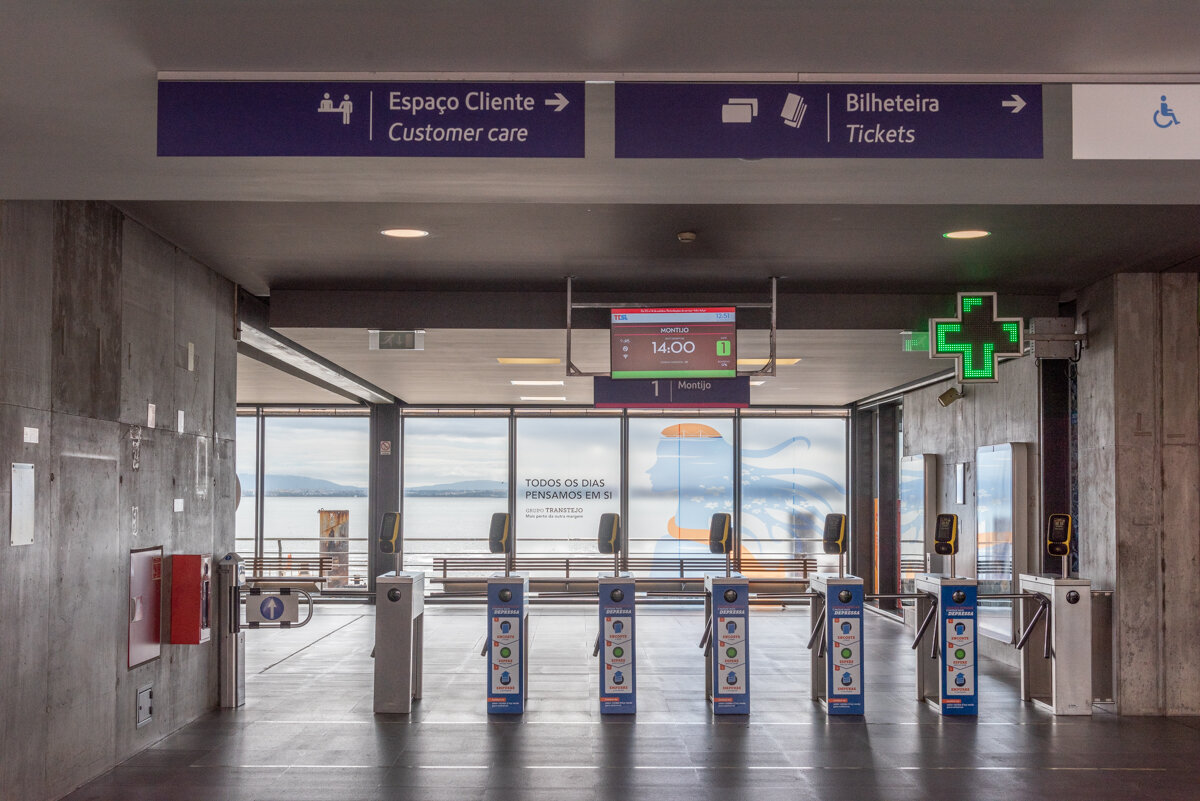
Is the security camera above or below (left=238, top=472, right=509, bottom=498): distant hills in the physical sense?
above

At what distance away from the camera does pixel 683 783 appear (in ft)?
16.7

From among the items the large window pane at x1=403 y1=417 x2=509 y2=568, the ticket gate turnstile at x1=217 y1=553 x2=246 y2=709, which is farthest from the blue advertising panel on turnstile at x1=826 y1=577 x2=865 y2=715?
the large window pane at x1=403 y1=417 x2=509 y2=568

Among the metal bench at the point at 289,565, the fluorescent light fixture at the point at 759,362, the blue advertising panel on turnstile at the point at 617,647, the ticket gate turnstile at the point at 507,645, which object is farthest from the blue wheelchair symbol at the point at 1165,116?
the metal bench at the point at 289,565

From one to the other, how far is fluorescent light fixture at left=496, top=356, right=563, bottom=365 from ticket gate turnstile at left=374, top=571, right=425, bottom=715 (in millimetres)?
2831

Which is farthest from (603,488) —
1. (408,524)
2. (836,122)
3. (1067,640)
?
(836,122)

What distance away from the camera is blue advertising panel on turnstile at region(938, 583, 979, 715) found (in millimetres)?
6711

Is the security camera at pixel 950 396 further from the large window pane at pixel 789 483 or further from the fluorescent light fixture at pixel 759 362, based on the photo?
the large window pane at pixel 789 483

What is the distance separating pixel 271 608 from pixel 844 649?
3866mm

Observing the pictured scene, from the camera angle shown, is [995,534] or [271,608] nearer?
[271,608]

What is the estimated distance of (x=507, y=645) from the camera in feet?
22.4

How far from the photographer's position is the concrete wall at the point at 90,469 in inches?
174

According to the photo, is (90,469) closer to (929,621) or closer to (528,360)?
(528,360)

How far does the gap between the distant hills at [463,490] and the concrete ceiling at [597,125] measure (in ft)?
27.8

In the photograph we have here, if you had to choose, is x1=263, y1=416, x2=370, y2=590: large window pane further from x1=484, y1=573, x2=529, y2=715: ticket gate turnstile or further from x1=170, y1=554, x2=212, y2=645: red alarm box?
x1=170, y1=554, x2=212, y2=645: red alarm box
